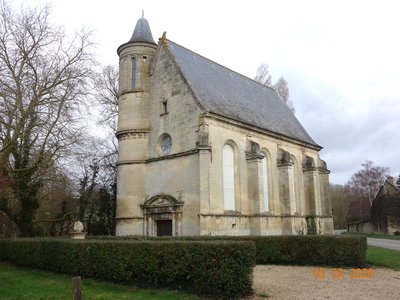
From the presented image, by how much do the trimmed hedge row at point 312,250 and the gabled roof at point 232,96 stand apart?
27.7ft

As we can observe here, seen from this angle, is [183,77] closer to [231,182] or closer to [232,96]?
[232,96]

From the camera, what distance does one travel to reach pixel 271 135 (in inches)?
1027

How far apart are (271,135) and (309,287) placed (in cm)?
1651

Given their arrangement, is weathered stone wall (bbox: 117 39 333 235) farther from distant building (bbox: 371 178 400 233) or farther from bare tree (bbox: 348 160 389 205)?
bare tree (bbox: 348 160 389 205)

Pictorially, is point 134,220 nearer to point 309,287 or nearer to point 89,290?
point 89,290

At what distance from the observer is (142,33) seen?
1010 inches

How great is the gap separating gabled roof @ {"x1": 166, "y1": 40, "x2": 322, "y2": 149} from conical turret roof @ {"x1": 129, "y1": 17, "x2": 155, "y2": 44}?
6.09ft

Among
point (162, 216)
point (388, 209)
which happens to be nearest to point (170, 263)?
point (162, 216)

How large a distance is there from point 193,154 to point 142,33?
1036cm

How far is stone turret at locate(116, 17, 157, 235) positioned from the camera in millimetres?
23031

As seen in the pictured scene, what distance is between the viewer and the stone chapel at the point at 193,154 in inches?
807

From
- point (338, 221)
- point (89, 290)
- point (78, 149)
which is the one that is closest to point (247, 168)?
point (78, 149)

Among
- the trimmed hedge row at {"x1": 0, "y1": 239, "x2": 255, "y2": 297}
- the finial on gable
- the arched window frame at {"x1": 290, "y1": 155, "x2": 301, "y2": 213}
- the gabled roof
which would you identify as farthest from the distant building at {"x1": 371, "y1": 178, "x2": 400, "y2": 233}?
the trimmed hedge row at {"x1": 0, "y1": 239, "x2": 255, "y2": 297}

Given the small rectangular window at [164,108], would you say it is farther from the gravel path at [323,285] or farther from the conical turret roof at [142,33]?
the gravel path at [323,285]
